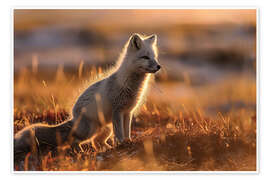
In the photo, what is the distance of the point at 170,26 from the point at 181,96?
1134 millimetres

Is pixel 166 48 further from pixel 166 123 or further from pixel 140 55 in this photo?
pixel 166 123

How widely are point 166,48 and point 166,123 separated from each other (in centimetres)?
127

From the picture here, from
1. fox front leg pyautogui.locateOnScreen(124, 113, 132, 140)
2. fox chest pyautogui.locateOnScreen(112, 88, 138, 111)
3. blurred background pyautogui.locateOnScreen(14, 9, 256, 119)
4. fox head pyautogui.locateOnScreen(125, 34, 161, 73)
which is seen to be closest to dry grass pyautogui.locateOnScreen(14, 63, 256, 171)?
blurred background pyautogui.locateOnScreen(14, 9, 256, 119)

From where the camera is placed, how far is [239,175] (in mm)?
4461

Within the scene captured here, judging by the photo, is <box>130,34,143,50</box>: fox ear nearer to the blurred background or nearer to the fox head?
the fox head

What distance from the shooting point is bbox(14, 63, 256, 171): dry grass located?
14.2ft

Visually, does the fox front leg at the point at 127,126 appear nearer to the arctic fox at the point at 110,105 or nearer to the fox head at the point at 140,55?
the arctic fox at the point at 110,105

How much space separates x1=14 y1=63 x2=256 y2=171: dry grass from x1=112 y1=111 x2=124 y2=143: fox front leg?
0.15m

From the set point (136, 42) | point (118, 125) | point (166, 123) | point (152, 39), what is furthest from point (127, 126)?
point (152, 39)
